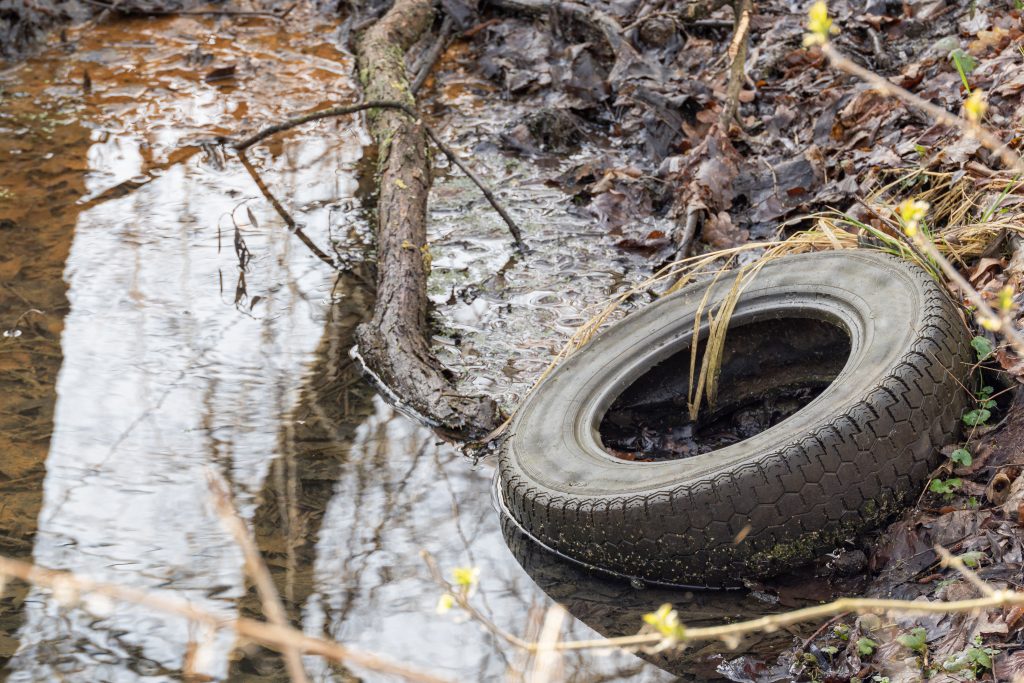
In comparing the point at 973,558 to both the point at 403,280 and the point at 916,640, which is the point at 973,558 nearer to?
the point at 916,640

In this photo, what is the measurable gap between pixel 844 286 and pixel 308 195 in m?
3.72

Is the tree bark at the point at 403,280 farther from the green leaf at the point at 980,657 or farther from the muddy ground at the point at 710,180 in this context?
the green leaf at the point at 980,657

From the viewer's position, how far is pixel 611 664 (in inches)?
121

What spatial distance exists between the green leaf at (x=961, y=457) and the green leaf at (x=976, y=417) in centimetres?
16

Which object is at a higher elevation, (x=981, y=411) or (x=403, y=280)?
(x=981, y=411)

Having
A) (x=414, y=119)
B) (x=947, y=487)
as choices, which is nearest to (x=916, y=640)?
(x=947, y=487)

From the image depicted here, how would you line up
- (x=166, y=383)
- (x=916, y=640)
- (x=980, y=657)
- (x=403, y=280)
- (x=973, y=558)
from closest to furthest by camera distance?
(x=980, y=657) → (x=916, y=640) → (x=973, y=558) → (x=166, y=383) → (x=403, y=280)

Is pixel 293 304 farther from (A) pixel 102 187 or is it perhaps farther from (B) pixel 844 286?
(B) pixel 844 286

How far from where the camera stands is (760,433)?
11.7 feet

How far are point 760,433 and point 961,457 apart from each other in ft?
2.17

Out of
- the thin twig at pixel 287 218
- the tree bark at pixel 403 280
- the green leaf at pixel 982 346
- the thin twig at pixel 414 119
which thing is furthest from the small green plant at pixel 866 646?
the thin twig at pixel 287 218

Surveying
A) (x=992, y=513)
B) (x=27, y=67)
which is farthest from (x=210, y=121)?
(x=992, y=513)

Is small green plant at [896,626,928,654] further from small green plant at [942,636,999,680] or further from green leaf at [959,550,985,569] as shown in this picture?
green leaf at [959,550,985,569]

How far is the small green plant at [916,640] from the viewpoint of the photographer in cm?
273
